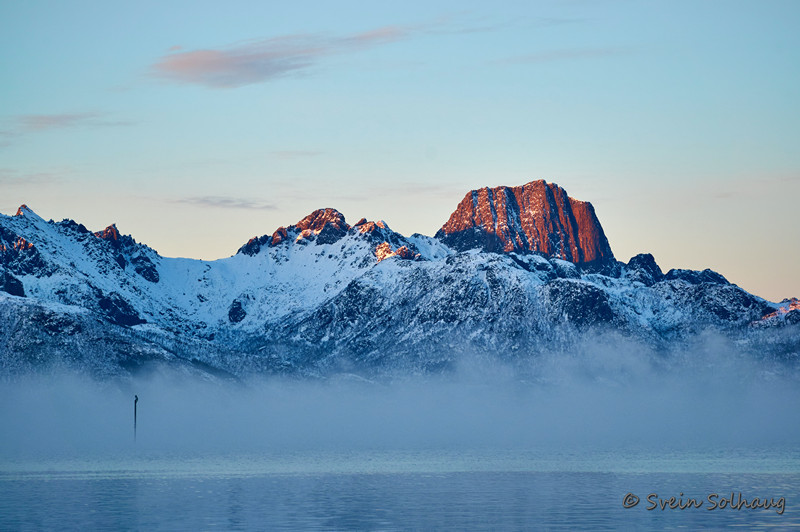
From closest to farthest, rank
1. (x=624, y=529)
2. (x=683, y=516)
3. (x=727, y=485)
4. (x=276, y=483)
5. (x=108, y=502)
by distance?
(x=624, y=529) < (x=683, y=516) < (x=108, y=502) < (x=727, y=485) < (x=276, y=483)

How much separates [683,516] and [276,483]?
78011mm

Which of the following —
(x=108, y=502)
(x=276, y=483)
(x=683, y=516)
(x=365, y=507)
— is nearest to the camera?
(x=683, y=516)

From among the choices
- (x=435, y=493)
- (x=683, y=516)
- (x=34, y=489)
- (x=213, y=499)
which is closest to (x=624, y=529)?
(x=683, y=516)

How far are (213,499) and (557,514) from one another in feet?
162

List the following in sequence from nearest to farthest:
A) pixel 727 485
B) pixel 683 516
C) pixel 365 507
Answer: pixel 683 516 → pixel 365 507 → pixel 727 485

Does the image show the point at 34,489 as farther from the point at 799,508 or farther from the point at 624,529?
the point at 799,508

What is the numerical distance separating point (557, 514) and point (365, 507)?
24955 mm

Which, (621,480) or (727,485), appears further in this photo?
(621,480)

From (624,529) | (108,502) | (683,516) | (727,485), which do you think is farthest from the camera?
(727,485)

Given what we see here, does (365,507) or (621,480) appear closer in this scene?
(365,507)

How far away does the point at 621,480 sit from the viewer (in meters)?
197

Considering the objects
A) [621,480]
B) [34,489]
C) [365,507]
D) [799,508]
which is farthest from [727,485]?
[34,489]

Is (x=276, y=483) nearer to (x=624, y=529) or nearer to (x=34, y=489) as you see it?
(x=34, y=489)

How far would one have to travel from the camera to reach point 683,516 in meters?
138
